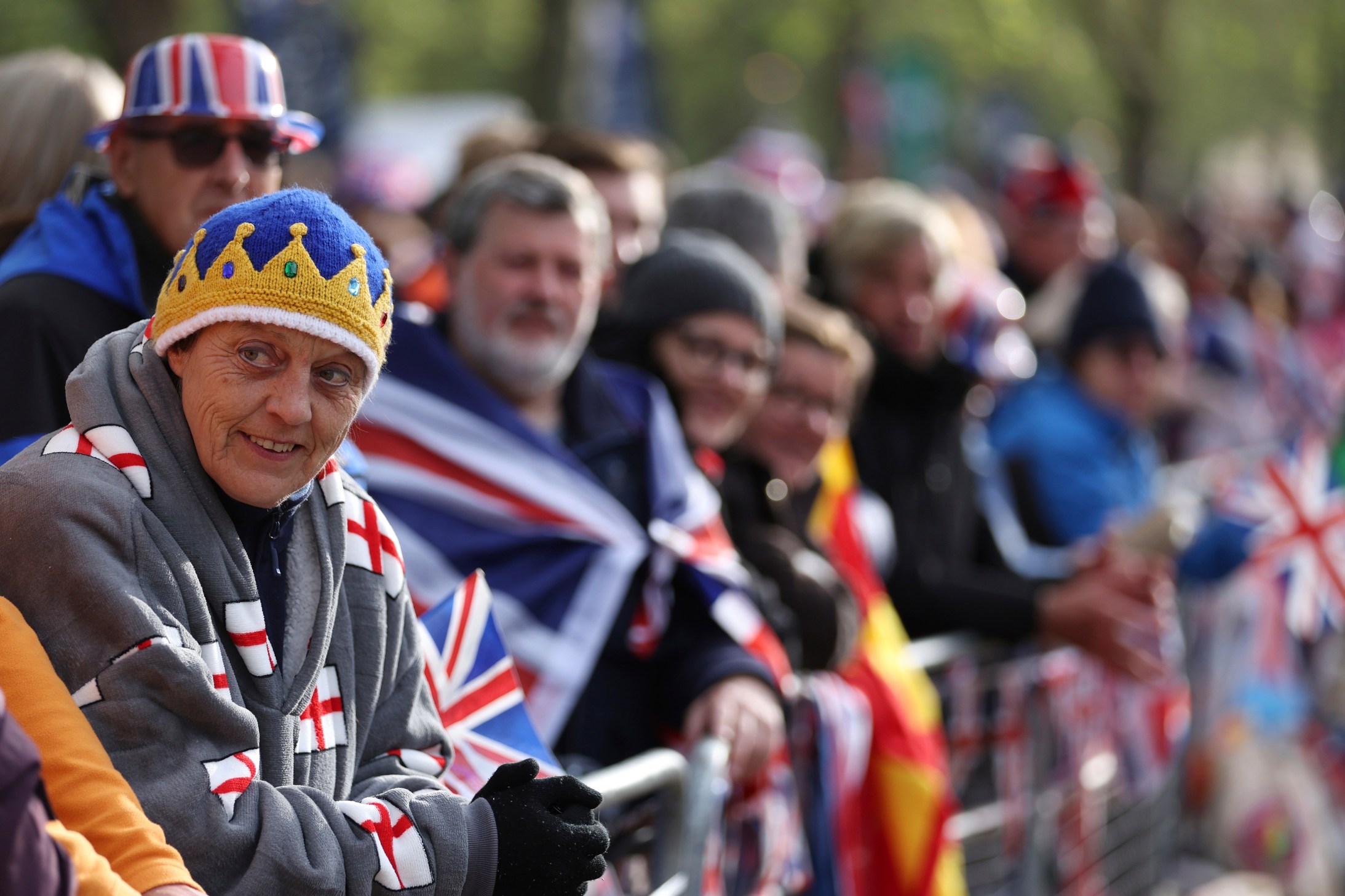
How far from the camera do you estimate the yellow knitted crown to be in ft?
6.53

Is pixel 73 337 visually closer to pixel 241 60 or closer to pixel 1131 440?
pixel 241 60

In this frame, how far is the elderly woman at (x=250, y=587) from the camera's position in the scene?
1866 millimetres

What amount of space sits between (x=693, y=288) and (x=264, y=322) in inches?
86.3

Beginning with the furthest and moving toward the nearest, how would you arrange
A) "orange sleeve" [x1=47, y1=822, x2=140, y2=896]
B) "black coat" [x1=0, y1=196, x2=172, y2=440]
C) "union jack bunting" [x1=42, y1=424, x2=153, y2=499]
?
"black coat" [x1=0, y1=196, x2=172, y2=440], "union jack bunting" [x1=42, y1=424, x2=153, y2=499], "orange sleeve" [x1=47, y1=822, x2=140, y2=896]

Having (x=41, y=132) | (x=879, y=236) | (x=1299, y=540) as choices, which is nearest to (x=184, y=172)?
(x=41, y=132)

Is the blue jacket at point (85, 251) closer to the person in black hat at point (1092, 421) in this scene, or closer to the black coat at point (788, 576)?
the black coat at point (788, 576)

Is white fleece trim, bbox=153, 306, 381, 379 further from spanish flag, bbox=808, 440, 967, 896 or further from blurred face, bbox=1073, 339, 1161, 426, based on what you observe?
blurred face, bbox=1073, 339, 1161, 426

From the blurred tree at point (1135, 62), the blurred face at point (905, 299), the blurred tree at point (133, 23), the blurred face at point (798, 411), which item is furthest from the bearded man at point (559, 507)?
the blurred tree at point (1135, 62)

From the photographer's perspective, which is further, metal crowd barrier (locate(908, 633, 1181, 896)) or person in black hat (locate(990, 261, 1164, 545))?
person in black hat (locate(990, 261, 1164, 545))

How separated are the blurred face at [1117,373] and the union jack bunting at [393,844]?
173 inches

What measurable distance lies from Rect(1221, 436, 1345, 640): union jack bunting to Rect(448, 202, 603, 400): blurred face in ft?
11.0

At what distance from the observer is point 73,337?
2805 millimetres

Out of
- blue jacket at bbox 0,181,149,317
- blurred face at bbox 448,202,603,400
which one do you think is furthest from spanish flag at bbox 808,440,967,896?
blue jacket at bbox 0,181,149,317

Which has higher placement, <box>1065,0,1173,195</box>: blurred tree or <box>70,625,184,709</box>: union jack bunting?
<box>1065,0,1173,195</box>: blurred tree
